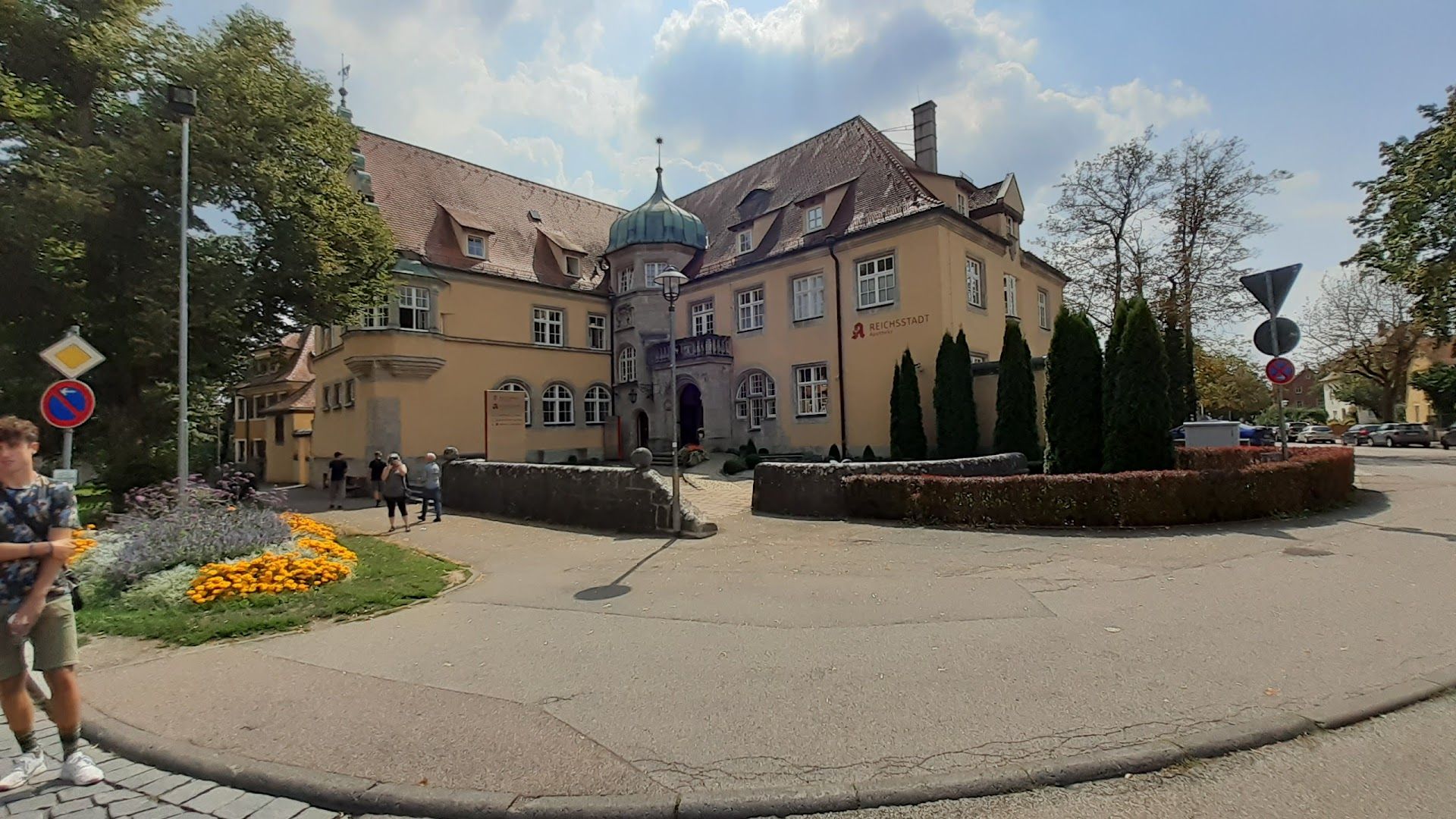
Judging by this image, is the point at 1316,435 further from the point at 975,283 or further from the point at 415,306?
the point at 415,306

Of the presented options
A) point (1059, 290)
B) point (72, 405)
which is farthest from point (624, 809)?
point (1059, 290)

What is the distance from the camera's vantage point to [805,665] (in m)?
5.02

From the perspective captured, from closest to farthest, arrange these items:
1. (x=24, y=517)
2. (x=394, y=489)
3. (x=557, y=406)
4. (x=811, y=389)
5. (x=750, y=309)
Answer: (x=24, y=517) < (x=394, y=489) < (x=811, y=389) < (x=750, y=309) < (x=557, y=406)

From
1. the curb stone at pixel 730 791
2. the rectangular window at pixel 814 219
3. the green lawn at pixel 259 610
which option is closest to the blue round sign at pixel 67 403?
the green lawn at pixel 259 610

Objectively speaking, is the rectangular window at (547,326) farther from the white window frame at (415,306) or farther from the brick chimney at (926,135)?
the brick chimney at (926,135)

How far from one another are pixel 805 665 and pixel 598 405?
2739 cm

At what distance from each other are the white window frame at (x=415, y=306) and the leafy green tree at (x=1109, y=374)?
72.9ft

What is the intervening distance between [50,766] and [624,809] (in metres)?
3.53

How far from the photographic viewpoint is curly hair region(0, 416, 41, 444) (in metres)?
3.73

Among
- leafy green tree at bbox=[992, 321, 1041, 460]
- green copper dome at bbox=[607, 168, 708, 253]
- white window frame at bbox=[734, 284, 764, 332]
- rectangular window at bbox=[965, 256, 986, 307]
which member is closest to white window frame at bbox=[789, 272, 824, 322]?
white window frame at bbox=[734, 284, 764, 332]

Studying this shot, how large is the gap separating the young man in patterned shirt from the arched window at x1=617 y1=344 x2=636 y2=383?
26.8 m

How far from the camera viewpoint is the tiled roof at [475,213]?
27.4 metres

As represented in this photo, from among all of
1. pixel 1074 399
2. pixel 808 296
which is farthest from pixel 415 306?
pixel 1074 399

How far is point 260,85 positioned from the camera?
1686cm
